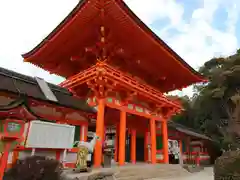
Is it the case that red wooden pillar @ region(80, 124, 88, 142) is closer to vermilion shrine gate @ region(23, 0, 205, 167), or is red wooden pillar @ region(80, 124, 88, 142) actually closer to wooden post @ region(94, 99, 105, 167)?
vermilion shrine gate @ region(23, 0, 205, 167)

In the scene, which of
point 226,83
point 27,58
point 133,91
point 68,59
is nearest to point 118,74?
point 133,91

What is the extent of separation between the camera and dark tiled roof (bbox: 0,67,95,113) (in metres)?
8.75

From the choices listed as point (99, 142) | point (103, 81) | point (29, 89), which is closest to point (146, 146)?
point (99, 142)

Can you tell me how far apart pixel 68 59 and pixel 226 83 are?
1927 cm

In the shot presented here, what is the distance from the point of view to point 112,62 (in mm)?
13039

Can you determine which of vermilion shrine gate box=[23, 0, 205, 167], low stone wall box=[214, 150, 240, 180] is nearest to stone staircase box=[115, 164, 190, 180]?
vermilion shrine gate box=[23, 0, 205, 167]

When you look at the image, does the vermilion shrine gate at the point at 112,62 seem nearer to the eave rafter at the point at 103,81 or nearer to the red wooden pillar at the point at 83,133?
the eave rafter at the point at 103,81

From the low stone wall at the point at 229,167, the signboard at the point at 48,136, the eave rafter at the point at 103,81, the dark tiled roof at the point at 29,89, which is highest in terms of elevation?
the eave rafter at the point at 103,81

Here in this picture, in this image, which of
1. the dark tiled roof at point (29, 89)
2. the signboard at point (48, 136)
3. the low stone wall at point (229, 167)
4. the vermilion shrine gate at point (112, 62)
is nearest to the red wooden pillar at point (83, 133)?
the dark tiled roof at point (29, 89)

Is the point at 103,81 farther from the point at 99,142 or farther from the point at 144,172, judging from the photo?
the point at 144,172

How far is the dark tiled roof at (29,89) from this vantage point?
875 centimetres

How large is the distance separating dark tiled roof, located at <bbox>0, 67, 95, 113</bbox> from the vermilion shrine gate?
68cm

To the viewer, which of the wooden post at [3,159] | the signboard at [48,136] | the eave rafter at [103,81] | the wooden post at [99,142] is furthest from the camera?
the eave rafter at [103,81]

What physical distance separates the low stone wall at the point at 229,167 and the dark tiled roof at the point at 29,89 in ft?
22.5
